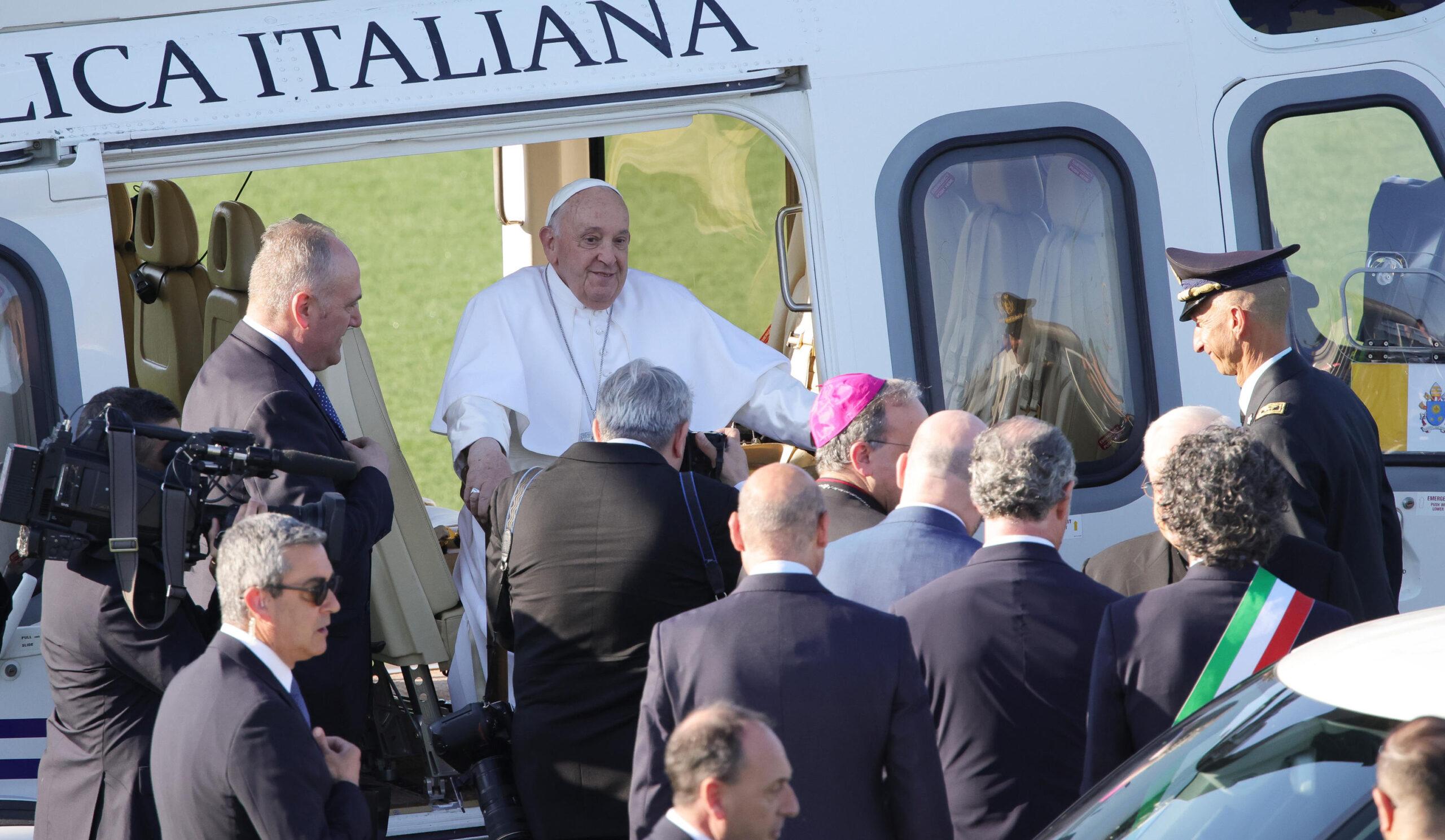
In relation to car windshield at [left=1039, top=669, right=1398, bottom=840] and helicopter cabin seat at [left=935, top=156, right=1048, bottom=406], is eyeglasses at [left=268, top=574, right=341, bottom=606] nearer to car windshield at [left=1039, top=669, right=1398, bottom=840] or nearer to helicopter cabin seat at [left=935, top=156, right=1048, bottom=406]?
car windshield at [left=1039, top=669, right=1398, bottom=840]

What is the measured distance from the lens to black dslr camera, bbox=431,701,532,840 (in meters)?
3.71

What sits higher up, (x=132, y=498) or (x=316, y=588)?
(x=132, y=498)

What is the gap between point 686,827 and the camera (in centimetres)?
201

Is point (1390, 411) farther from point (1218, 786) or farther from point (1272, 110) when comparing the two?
point (1218, 786)

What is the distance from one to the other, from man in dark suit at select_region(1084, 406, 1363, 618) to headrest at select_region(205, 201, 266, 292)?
3722mm

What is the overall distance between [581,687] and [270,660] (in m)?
0.96

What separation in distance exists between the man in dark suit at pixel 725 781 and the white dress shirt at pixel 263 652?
977mm

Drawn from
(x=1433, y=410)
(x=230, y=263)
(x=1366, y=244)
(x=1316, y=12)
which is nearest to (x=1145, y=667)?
(x=1433, y=410)

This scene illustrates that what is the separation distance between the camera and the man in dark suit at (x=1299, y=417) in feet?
11.7

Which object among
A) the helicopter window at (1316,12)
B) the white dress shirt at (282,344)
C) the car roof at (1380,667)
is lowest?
the car roof at (1380,667)

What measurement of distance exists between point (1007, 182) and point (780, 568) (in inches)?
87.3

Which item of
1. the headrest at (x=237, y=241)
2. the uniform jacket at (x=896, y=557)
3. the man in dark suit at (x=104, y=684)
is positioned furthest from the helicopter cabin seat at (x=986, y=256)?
the headrest at (x=237, y=241)

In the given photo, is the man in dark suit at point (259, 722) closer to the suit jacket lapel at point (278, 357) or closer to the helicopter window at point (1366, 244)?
the suit jacket lapel at point (278, 357)

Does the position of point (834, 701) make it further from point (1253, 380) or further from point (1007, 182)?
point (1007, 182)
